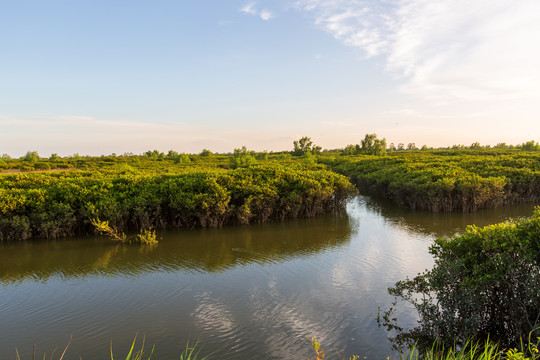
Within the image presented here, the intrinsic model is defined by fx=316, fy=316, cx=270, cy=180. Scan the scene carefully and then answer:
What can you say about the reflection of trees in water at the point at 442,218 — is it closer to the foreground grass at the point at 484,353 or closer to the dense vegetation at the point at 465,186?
the dense vegetation at the point at 465,186

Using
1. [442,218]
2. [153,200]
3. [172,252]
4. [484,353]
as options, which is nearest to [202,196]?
[153,200]

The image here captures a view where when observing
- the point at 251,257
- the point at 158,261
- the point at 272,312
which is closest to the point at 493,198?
the point at 251,257

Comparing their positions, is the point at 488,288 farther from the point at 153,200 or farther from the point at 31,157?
the point at 31,157

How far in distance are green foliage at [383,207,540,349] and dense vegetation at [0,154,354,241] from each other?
11927mm

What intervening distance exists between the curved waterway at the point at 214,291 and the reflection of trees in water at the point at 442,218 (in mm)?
591

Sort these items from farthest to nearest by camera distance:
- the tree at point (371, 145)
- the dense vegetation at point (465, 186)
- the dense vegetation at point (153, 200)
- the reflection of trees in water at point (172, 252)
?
the tree at point (371, 145)
the dense vegetation at point (465, 186)
the dense vegetation at point (153, 200)
the reflection of trees in water at point (172, 252)

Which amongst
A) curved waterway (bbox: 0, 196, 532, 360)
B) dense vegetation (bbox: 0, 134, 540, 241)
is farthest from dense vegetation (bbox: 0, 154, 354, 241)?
curved waterway (bbox: 0, 196, 532, 360)

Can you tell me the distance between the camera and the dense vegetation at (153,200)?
50.0 ft

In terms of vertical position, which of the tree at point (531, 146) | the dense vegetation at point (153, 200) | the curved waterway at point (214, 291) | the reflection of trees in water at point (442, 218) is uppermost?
the tree at point (531, 146)

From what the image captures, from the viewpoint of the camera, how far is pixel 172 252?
527 inches

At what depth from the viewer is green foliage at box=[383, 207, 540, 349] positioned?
240 inches

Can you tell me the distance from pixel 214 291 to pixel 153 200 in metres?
8.45

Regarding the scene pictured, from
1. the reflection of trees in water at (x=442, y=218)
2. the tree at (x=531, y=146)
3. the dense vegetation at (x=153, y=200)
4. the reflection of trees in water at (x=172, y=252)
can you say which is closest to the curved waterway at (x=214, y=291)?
the reflection of trees in water at (x=172, y=252)

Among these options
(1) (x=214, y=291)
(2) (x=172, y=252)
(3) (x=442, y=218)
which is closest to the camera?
(1) (x=214, y=291)
